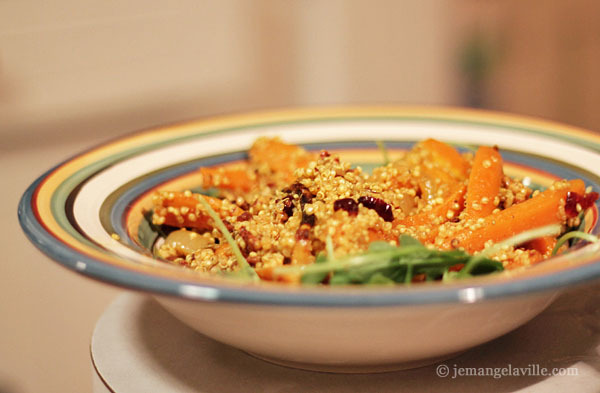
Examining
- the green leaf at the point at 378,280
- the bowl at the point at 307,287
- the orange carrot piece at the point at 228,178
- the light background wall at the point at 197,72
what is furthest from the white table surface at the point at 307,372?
the light background wall at the point at 197,72

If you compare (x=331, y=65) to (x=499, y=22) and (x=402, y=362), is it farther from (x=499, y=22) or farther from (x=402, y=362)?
(x=402, y=362)

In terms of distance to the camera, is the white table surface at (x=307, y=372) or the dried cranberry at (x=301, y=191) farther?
the dried cranberry at (x=301, y=191)

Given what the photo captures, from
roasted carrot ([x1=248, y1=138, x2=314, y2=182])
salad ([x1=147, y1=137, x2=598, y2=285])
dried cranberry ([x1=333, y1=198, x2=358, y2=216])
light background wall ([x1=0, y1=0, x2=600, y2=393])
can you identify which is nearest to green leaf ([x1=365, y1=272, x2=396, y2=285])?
salad ([x1=147, y1=137, x2=598, y2=285])

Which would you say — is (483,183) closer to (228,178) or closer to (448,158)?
(448,158)

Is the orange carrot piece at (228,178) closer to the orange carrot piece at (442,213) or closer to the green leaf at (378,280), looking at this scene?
the orange carrot piece at (442,213)

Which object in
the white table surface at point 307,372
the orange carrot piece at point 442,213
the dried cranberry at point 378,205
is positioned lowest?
the white table surface at point 307,372

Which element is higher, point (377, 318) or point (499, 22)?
point (499, 22)

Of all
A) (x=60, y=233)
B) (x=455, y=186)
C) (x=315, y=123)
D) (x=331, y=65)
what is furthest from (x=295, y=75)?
(x=60, y=233)
